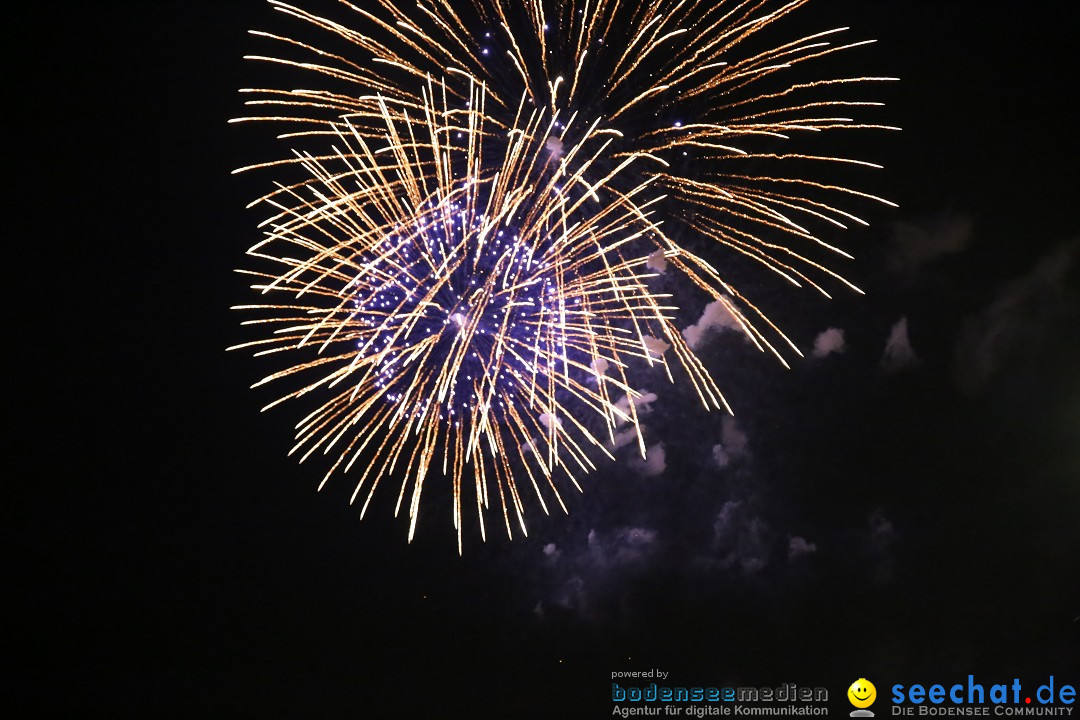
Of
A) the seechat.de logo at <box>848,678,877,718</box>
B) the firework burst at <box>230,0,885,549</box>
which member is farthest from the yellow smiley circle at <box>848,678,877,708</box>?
the firework burst at <box>230,0,885,549</box>

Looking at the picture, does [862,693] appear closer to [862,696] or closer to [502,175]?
[862,696]

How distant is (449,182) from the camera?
5.84m

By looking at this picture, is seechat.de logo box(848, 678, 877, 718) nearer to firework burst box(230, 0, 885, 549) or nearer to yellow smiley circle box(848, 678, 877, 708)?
yellow smiley circle box(848, 678, 877, 708)

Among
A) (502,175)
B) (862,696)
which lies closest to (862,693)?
(862,696)

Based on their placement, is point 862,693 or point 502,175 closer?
point 502,175

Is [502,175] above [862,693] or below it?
above

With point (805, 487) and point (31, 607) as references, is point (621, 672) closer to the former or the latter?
point (805, 487)

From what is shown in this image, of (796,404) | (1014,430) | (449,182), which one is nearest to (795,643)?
(796,404)

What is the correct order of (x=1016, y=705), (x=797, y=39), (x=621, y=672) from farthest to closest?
(x=621, y=672) < (x=1016, y=705) < (x=797, y=39)

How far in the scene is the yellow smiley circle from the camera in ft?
25.8

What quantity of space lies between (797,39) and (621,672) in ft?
27.4

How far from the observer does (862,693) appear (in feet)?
25.9

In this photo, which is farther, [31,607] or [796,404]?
[31,607]

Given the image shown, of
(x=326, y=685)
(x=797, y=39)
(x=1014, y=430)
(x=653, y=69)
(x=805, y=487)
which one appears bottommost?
(x=326, y=685)
